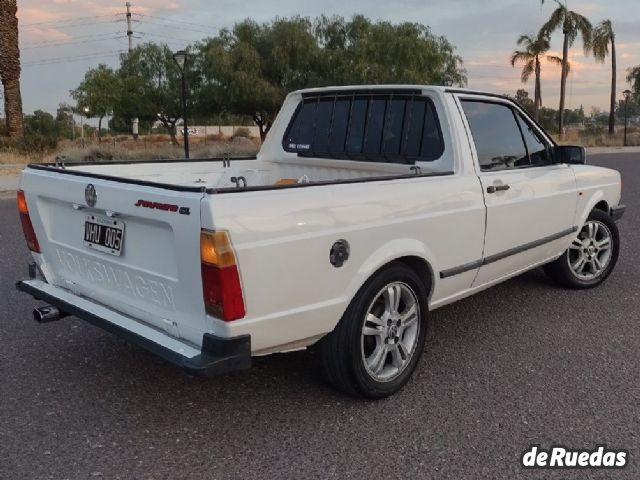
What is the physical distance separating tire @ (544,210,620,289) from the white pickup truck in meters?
0.27

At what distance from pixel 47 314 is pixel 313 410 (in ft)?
5.29

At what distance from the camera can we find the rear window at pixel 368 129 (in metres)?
4.31

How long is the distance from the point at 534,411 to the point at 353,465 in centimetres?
112

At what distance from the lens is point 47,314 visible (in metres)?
3.66

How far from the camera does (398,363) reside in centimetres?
368

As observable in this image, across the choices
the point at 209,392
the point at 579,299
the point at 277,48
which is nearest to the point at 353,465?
the point at 209,392

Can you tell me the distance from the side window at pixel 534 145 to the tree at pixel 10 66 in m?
23.2

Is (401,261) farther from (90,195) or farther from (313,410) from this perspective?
(90,195)

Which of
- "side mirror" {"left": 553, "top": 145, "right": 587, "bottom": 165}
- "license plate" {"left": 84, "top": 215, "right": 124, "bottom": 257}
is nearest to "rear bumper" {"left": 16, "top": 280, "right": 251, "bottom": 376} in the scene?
"license plate" {"left": 84, "top": 215, "right": 124, "bottom": 257}

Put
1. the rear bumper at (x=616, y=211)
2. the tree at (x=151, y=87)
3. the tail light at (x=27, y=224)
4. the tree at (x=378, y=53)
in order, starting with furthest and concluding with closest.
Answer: the tree at (x=151, y=87) < the tree at (x=378, y=53) < the rear bumper at (x=616, y=211) < the tail light at (x=27, y=224)

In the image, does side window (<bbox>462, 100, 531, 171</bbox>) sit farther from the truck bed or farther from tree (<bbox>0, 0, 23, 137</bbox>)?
tree (<bbox>0, 0, 23, 137</bbox>)

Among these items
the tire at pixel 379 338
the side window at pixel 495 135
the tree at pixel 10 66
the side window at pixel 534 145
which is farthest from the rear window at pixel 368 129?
the tree at pixel 10 66

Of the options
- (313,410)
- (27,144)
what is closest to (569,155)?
(313,410)

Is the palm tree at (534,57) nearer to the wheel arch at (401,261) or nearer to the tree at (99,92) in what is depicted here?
the tree at (99,92)
